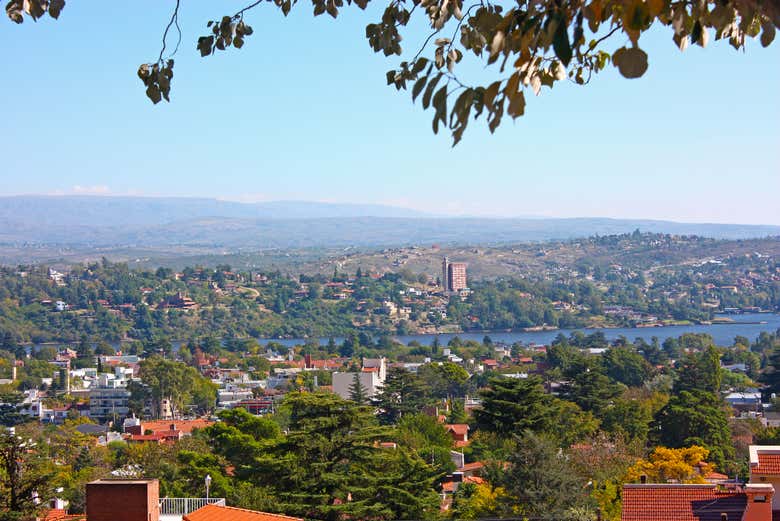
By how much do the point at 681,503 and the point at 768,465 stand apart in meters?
0.65

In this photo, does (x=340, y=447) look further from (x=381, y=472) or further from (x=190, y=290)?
(x=190, y=290)

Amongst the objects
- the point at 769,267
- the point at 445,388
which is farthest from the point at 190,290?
the point at 769,267

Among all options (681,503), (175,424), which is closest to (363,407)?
(681,503)

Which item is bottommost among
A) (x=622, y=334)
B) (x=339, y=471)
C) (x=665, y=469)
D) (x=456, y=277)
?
(x=622, y=334)

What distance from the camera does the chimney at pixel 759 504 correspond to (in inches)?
250

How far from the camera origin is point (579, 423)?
70.3 ft

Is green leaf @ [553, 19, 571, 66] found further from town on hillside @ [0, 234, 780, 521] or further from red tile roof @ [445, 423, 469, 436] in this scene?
red tile roof @ [445, 423, 469, 436]

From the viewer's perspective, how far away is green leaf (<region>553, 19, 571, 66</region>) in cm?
169

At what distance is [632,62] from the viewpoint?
5.69 ft

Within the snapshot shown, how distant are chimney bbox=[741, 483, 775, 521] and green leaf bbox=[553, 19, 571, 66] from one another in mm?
5317

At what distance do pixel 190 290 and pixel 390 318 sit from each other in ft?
58.8

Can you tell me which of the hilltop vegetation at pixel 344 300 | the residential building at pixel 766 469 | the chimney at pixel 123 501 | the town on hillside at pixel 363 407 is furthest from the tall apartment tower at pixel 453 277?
the chimney at pixel 123 501

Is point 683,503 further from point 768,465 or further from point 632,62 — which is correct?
point 632,62

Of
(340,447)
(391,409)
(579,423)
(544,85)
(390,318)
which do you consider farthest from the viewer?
(390,318)
